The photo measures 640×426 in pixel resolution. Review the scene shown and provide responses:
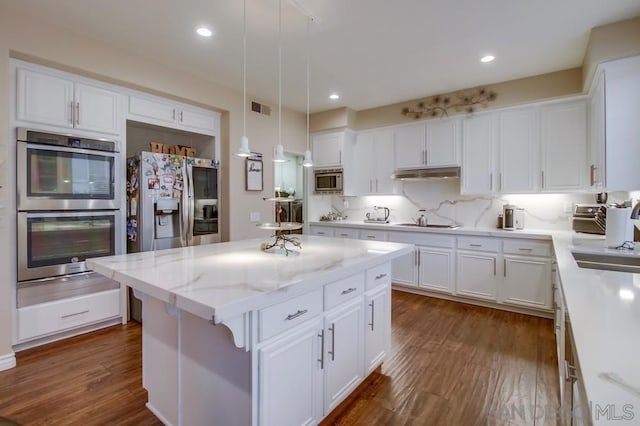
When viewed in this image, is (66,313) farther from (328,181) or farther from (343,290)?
(328,181)

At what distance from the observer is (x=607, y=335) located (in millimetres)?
873

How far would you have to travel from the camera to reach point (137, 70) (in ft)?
10.1

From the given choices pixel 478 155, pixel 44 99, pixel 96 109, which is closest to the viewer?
pixel 44 99

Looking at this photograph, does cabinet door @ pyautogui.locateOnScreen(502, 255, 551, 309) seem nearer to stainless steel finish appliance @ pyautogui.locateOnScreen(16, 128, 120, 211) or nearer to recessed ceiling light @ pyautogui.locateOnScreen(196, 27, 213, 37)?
recessed ceiling light @ pyautogui.locateOnScreen(196, 27, 213, 37)

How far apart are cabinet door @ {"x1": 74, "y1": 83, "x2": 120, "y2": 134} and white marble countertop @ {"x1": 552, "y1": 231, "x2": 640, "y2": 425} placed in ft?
12.0

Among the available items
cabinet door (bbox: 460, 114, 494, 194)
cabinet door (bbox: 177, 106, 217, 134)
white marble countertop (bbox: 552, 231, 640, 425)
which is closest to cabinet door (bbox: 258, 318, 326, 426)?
white marble countertop (bbox: 552, 231, 640, 425)

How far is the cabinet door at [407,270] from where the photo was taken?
165 inches

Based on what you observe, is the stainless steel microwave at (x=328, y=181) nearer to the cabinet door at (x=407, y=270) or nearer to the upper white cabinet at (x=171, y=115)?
the cabinet door at (x=407, y=270)

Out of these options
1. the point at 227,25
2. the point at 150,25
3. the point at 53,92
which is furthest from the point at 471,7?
the point at 53,92

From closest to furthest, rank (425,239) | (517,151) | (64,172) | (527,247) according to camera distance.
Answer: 1. (64,172)
2. (527,247)
3. (517,151)
4. (425,239)

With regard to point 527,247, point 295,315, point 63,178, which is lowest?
point 295,315

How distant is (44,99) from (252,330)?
283cm

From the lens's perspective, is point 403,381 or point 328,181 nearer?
point 403,381

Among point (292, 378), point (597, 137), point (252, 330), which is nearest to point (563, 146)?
point (597, 137)
